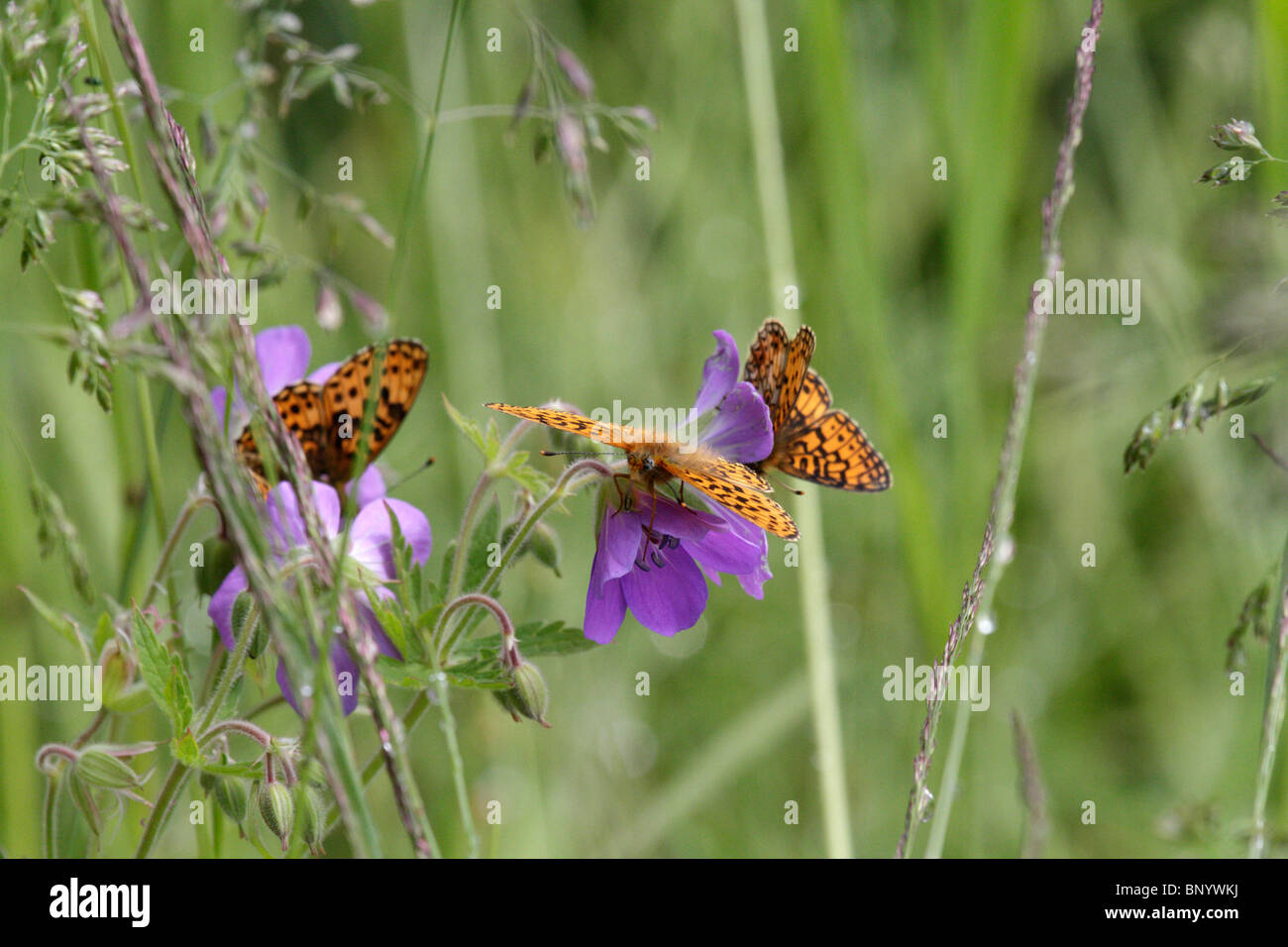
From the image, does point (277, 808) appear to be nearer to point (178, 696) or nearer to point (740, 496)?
point (178, 696)

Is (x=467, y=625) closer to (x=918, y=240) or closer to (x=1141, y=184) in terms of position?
(x=918, y=240)

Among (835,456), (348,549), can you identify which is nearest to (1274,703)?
(835,456)

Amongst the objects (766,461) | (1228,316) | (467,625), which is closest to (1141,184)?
(1228,316)

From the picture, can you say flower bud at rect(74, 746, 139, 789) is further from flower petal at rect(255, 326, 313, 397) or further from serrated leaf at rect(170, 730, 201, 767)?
flower petal at rect(255, 326, 313, 397)

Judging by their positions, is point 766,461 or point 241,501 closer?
point 241,501

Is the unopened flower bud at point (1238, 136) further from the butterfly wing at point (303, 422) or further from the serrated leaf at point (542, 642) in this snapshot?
the butterfly wing at point (303, 422)

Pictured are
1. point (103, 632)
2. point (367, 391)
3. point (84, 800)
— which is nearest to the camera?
point (84, 800)

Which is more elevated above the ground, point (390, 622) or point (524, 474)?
point (524, 474)
